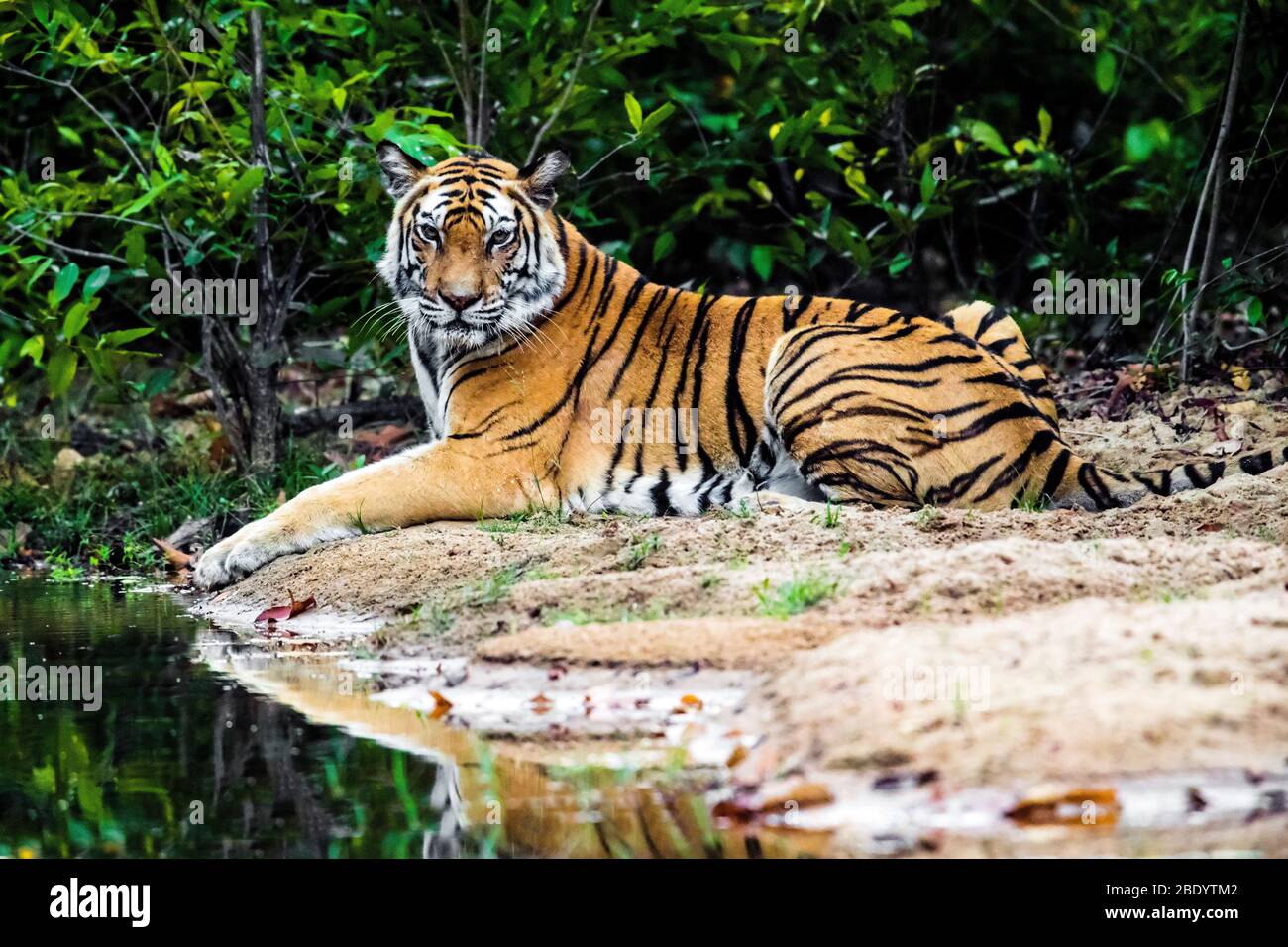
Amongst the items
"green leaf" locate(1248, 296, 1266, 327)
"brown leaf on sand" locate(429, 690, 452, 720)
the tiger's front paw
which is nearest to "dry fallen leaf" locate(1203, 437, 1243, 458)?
"green leaf" locate(1248, 296, 1266, 327)

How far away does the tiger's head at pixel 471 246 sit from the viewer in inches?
296

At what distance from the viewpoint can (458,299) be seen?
7.45m

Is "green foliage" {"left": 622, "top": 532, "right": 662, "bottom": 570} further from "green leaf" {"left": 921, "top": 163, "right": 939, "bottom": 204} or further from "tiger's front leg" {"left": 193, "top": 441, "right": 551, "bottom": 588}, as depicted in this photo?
"green leaf" {"left": 921, "top": 163, "right": 939, "bottom": 204}

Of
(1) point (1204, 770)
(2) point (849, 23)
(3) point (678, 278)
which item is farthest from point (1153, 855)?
(3) point (678, 278)

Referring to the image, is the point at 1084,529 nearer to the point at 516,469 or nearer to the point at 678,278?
the point at 516,469

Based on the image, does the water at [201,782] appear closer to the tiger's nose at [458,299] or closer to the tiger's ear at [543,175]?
the tiger's nose at [458,299]

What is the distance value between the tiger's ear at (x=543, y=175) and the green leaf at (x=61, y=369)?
8.20 ft

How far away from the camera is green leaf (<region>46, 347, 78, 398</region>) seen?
8039 mm

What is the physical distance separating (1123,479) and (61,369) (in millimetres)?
5233

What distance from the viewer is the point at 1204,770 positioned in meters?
3.57

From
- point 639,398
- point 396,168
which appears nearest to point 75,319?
point 396,168

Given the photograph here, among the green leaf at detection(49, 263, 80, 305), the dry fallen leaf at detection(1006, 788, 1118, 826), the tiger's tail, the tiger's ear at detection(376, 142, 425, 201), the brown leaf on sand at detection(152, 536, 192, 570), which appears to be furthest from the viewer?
the brown leaf on sand at detection(152, 536, 192, 570)

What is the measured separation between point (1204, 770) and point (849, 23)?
708 cm

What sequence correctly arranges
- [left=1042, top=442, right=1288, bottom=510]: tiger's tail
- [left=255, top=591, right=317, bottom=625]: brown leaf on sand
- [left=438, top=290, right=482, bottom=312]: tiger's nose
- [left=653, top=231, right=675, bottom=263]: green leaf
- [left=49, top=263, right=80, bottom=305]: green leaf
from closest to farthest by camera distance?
[left=255, top=591, right=317, bottom=625]: brown leaf on sand → [left=1042, top=442, right=1288, bottom=510]: tiger's tail → [left=438, top=290, right=482, bottom=312]: tiger's nose → [left=49, top=263, right=80, bottom=305]: green leaf → [left=653, top=231, right=675, bottom=263]: green leaf
